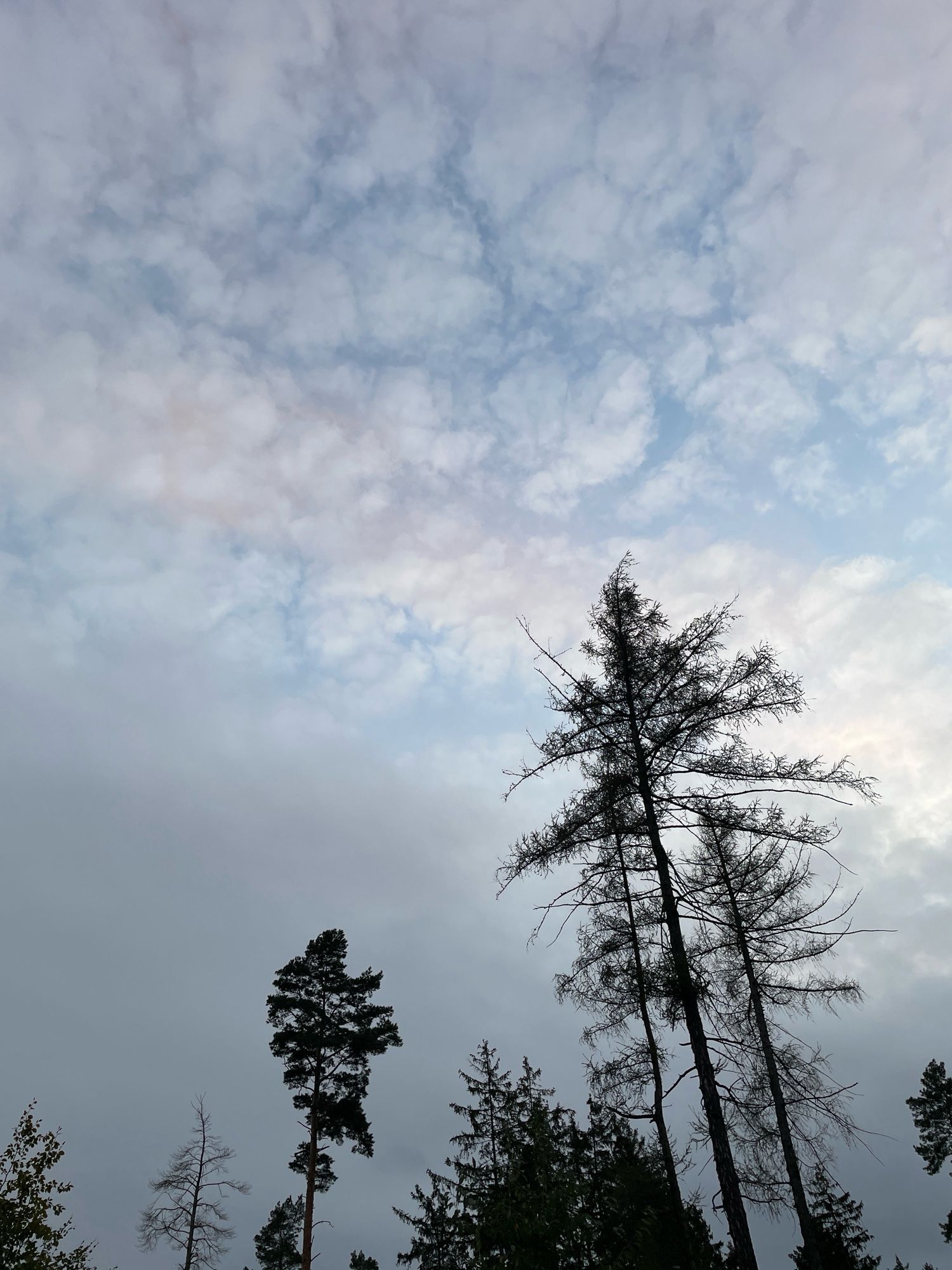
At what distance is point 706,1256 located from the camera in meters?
9.35

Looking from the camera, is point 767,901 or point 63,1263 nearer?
point 767,901

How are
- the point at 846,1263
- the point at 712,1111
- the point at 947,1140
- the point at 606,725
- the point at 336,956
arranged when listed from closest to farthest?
the point at 712,1111, the point at 606,725, the point at 846,1263, the point at 336,956, the point at 947,1140

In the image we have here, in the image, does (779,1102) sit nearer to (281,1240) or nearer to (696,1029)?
(696,1029)

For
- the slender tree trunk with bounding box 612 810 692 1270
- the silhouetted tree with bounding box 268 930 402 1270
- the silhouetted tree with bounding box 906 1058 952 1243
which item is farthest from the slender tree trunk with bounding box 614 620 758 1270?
the silhouetted tree with bounding box 906 1058 952 1243

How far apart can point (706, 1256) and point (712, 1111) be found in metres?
2.19

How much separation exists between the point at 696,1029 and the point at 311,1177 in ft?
64.8

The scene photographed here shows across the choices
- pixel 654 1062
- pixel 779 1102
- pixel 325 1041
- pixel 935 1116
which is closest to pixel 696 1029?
pixel 654 1062

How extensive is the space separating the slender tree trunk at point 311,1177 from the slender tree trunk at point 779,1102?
14330 millimetres

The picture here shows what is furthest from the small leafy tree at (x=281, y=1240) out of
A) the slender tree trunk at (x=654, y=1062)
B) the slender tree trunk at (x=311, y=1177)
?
the slender tree trunk at (x=654, y=1062)

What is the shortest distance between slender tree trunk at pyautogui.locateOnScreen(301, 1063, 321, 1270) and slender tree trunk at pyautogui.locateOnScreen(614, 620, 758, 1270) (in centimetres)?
1849

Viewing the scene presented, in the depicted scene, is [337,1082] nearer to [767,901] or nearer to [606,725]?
[767,901]

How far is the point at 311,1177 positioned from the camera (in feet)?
75.4

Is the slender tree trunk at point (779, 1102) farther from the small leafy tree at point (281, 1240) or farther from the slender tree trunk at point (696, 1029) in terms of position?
the small leafy tree at point (281, 1240)

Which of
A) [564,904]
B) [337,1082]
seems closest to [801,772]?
[564,904]
